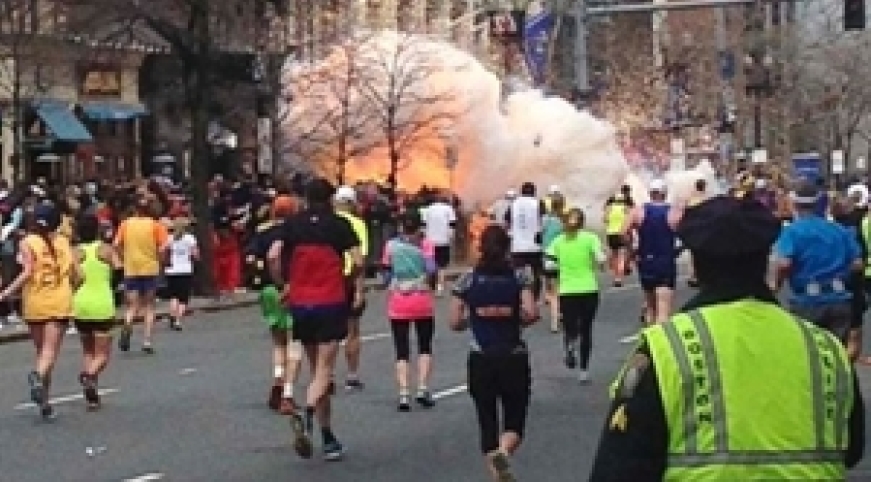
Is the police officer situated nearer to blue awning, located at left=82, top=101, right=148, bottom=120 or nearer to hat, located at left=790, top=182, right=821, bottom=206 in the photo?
hat, located at left=790, top=182, right=821, bottom=206

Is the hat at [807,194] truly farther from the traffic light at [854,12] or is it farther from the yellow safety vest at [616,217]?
the traffic light at [854,12]

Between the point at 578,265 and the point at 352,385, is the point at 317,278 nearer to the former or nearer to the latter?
the point at 352,385

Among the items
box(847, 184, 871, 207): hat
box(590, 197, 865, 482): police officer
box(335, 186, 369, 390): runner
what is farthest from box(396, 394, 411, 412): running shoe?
box(590, 197, 865, 482): police officer

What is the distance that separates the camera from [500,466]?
11.2 m

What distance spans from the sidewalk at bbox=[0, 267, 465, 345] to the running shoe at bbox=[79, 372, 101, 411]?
8138 mm

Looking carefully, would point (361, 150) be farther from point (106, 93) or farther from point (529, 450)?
point (529, 450)

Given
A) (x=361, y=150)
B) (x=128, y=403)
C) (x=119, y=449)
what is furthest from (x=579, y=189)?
(x=119, y=449)

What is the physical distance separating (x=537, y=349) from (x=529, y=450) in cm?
785

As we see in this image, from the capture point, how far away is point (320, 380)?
1292 centimetres

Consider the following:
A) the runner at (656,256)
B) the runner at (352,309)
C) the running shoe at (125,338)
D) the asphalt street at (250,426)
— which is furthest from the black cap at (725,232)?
the running shoe at (125,338)

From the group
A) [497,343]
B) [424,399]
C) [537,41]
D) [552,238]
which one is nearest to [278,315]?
[424,399]

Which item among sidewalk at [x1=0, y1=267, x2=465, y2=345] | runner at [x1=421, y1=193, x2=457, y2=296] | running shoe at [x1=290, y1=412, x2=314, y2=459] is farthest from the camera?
runner at [x1=421, y1=193, x2=457, y2=296]

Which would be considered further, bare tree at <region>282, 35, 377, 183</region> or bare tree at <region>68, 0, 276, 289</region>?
bare tree at <region>282, 35, 377, 183</region>

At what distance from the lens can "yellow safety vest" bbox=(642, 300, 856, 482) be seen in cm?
414
